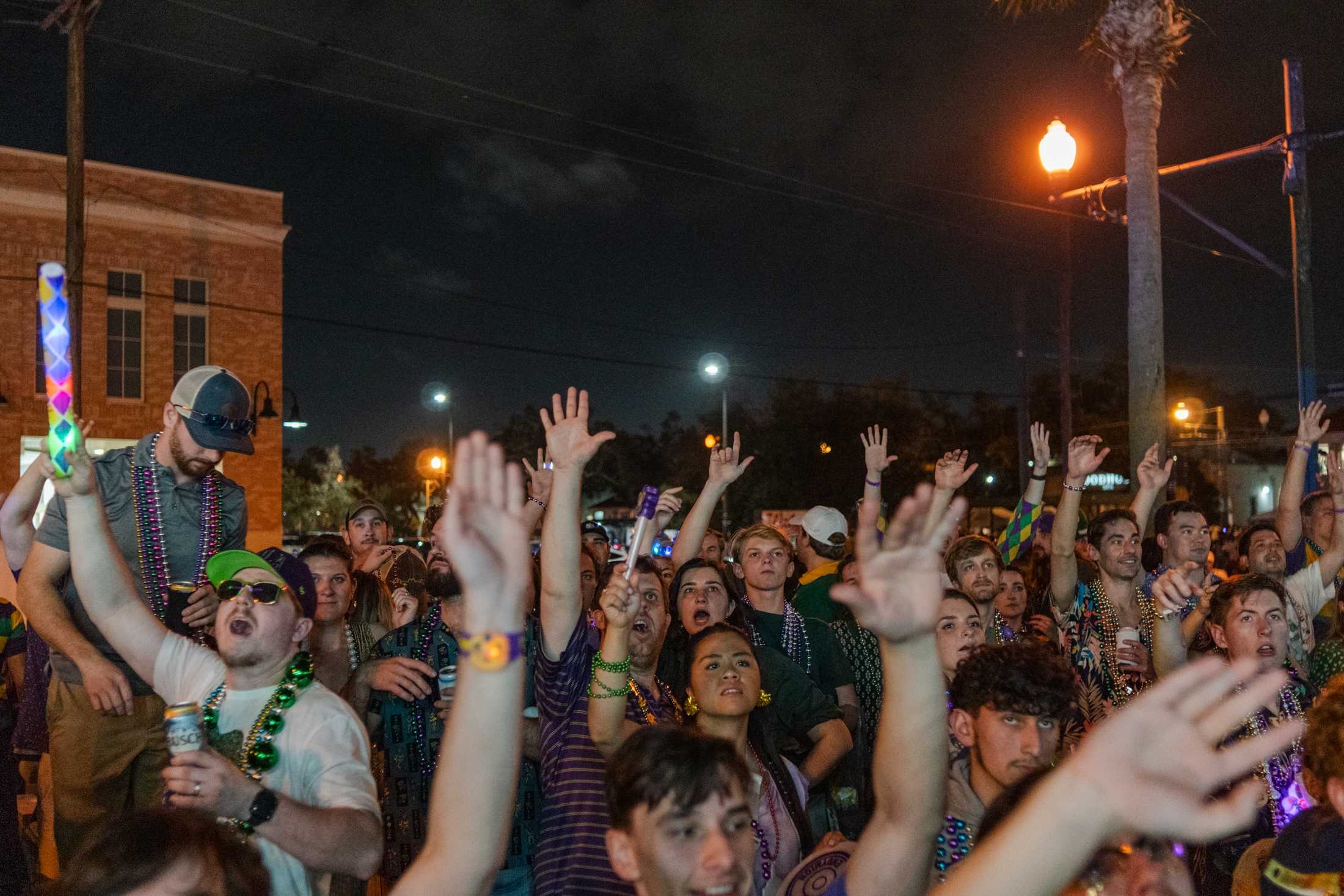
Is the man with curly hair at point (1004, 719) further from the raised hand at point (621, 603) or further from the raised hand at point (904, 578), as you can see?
the raised hand at point (904, 578)

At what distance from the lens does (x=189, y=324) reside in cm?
2161

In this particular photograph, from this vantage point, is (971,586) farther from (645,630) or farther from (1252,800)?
(1252,800)

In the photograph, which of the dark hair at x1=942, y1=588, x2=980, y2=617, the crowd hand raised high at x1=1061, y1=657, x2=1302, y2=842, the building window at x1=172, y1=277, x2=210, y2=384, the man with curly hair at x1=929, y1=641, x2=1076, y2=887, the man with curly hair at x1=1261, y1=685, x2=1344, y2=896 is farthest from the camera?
the building window at x1=172, y1=277, x2=210, y2=384

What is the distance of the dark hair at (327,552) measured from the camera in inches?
192

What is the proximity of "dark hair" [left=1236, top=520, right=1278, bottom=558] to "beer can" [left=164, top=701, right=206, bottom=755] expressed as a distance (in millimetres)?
5881

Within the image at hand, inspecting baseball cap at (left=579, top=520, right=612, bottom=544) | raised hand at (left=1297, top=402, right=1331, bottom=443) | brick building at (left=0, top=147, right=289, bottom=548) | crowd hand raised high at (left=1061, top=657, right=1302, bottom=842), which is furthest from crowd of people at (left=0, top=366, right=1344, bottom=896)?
brick building at (left=0, top=147, right=289, bottom=548)

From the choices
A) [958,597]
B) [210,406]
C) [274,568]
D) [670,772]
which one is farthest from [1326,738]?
[210,406]

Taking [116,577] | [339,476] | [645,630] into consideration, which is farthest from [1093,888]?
[339,476]

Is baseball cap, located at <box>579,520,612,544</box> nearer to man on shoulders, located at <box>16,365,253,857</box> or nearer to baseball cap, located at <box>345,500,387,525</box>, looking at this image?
baseball cap, located at <box>345,500,387,525</box>

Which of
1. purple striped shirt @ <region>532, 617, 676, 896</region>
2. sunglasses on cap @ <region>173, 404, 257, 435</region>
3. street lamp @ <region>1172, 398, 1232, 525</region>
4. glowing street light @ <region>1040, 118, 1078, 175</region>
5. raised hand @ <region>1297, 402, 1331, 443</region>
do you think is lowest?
purple striped shirt @ <region>532, 617, 676, 896</region>

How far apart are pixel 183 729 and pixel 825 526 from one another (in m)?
4.91

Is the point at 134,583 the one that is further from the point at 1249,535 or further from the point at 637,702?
the point at 1249,535

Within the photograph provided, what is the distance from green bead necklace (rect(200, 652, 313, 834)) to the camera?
8.86ft

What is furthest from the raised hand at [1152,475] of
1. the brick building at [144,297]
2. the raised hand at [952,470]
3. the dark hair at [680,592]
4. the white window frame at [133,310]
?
the white window frame at [133,310]
